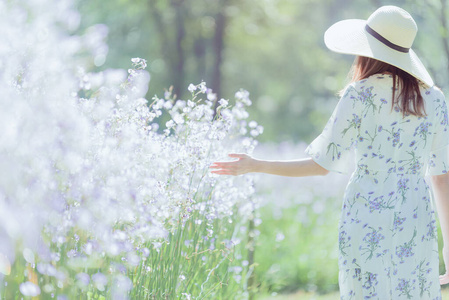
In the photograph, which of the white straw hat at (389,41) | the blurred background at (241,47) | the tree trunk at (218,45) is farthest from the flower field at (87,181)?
the tree trunk at (218,45)

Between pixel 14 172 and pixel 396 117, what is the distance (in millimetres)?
1621

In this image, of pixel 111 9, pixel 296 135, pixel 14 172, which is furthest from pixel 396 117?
pixel 296 135

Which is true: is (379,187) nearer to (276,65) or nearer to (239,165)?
(239,165)

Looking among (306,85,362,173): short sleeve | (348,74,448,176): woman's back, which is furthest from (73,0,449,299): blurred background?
(348,74,448,176): woman's back

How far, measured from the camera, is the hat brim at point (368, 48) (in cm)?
268

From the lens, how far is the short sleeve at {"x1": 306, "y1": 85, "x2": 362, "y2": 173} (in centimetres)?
261

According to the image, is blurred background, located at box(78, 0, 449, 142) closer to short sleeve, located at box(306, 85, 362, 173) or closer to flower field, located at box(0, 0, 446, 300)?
flower field, located at box(0, 0, 446, 300)

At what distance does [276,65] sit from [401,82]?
18054mm

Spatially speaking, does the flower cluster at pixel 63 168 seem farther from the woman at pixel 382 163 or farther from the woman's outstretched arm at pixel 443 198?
the woman's outstretched arm at pixel 443 198

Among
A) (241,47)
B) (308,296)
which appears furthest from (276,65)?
(308,296)

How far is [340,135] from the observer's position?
8.61 ft

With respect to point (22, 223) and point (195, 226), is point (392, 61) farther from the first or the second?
point (22, 223)

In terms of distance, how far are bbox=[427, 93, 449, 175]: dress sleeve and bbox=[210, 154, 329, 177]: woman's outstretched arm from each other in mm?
567

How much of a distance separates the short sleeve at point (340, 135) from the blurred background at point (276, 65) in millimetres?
1031
